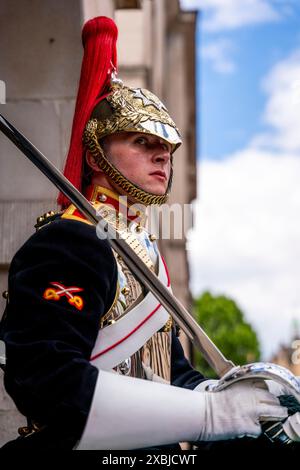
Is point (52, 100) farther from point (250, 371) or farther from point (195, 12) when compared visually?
point (195, 12)

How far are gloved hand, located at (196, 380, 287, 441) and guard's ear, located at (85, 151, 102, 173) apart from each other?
1.25m

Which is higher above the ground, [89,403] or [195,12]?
A: [195,12]

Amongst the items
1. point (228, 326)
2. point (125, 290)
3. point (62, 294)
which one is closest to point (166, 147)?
point (125, 290)

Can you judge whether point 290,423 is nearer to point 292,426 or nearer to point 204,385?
point 292,426

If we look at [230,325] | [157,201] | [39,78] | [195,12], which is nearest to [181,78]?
[195,12]

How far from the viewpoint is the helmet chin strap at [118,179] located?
3.64 metres

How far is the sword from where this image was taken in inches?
122

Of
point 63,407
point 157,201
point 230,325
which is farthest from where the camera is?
point 230,325

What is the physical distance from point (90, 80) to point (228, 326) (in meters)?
46.3

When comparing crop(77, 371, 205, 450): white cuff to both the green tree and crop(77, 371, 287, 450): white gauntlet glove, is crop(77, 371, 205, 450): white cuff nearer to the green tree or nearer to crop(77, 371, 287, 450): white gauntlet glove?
crop(77, 371, 287, 450): white gauntlet glove

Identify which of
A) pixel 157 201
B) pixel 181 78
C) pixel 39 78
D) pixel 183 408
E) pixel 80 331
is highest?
pixel 181 78

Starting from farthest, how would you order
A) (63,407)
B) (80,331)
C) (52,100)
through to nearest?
(52,100), (80,331), (63,407)
